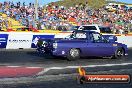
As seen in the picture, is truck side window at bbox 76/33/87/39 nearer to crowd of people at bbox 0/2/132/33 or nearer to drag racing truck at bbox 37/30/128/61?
drag racing truck at bbox 37/30/128/61

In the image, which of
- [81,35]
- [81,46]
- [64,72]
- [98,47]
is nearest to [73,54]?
[81,46]

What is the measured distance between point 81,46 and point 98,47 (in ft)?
3.69

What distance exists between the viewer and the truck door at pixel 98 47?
1903 cm

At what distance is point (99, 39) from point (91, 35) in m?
0.50

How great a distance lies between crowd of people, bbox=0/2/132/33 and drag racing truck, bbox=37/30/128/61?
10.5m

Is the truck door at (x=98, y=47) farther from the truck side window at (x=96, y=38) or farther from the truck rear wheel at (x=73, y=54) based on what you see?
the truck rear wheel at (x=73, y=54)

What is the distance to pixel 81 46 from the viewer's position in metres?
18.6

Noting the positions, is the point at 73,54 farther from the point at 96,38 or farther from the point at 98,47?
the point at 96,38

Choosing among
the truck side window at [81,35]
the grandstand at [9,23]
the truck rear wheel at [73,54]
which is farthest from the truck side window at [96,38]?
the grandstand at [9,23]

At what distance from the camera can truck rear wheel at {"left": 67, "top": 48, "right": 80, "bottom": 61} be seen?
1827 cm

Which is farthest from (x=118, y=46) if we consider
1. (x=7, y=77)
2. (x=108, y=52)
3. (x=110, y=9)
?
(x=110, y=9)

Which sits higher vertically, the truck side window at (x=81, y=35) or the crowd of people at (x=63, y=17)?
the crowd of people at (x=63, y=17)

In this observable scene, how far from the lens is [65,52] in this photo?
18016 mm

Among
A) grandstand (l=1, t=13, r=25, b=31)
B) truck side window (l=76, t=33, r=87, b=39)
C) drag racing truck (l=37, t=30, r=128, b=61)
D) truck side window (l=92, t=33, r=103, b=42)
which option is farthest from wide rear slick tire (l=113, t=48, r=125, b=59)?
grandstand (l=1, t=13, r=25, b=31)
